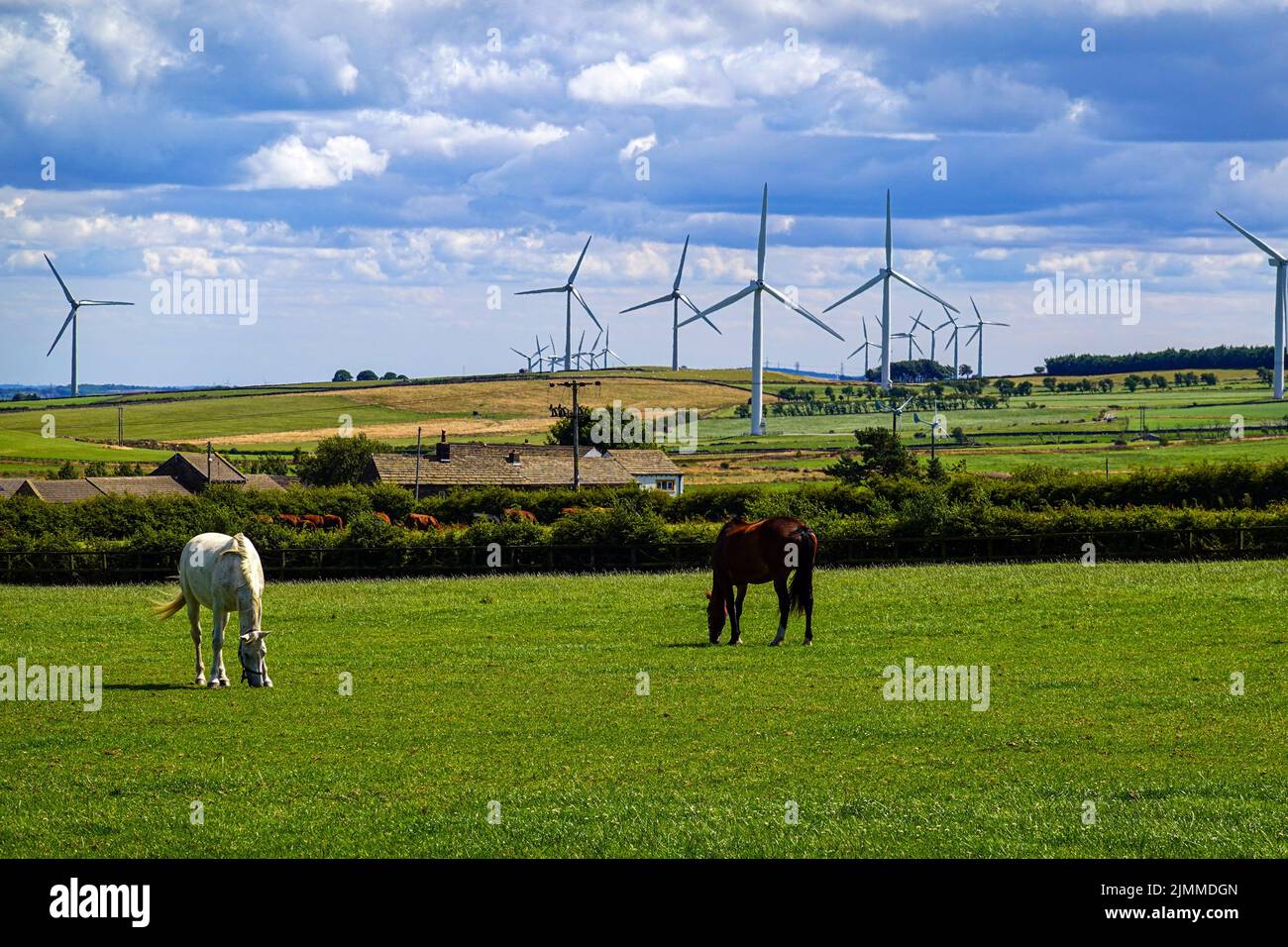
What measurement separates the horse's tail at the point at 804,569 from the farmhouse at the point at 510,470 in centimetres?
5712

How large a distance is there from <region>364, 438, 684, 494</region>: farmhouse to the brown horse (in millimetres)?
56389

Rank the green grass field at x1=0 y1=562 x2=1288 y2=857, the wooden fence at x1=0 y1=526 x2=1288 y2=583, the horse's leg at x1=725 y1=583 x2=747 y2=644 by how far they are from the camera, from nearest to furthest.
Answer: the green grass field at x1=0 y1=562 x2=1288 y2=857, the horse's leg at x1=725 y1=583 x2=747 y2=644, the wooden fence at x1=0 y1=526 x2=1288 y2=583

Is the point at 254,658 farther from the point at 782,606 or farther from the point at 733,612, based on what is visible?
the point at 782,606

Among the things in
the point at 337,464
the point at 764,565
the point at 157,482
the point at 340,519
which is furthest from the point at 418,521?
the point at 764,565

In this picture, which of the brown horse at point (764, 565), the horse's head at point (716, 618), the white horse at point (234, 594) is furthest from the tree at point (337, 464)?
the white horse at point (234, 594)

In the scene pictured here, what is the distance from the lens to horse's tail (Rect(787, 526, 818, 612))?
2583 centimetres

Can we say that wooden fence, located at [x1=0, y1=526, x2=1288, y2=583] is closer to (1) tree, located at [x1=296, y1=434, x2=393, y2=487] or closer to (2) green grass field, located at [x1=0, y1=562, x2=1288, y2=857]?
(2) green grass field, located at [x1=0, y1=562, x2=1288, y2=857]

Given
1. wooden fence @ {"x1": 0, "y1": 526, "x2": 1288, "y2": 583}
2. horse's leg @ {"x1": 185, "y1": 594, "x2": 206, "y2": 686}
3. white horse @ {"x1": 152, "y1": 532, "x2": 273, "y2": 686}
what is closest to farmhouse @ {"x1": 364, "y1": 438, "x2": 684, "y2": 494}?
wooden fence @ {"x1": 0, "y1": 526, "x2": 1288, "y2": 583}

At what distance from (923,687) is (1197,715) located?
3969 millimetres

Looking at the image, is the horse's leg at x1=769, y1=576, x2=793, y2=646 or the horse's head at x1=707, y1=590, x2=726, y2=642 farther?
the horse's head at x1=707, y1=590, x2=726, y2=642

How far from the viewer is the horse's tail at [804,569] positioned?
25828 millimetres

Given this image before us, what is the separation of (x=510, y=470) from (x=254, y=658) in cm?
6870

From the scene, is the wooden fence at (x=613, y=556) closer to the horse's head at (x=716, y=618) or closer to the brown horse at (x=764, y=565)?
the horse's head at (x=716, y=618)
